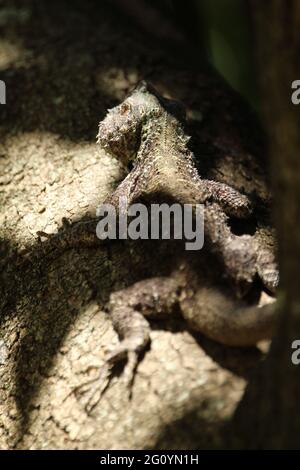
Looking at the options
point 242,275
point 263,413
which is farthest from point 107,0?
point 263,413

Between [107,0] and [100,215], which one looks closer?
[100,215]

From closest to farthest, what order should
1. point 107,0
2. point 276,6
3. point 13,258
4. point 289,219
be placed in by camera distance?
point 276,6, point 289,219, point 13,258, point 107,0

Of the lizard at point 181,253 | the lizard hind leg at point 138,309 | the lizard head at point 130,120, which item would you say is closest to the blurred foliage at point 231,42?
the lizard head at point 130,120

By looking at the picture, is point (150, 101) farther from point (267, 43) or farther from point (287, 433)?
point (287, 433)
